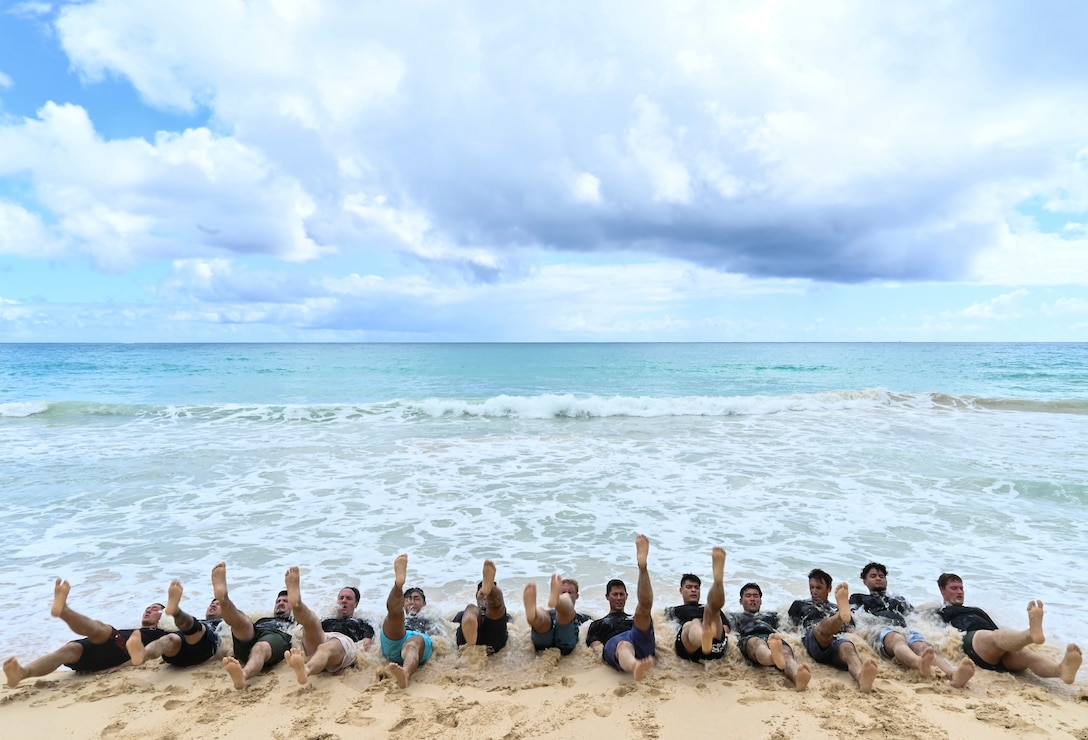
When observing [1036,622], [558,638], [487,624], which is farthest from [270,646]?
[1036,622]

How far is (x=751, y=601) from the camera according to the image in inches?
229

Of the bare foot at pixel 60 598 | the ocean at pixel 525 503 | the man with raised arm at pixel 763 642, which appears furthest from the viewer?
the ocean at pixel 525 503

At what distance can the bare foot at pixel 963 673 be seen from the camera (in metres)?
4.60

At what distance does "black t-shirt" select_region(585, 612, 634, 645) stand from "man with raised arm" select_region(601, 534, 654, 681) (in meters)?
0.25

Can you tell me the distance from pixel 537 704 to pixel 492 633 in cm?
87

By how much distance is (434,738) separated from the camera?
4.06 meters

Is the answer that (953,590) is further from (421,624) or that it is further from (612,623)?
(421,624)

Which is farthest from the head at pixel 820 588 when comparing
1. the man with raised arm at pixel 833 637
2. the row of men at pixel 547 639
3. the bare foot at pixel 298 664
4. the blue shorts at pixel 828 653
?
the bare foot at pixel 298 664

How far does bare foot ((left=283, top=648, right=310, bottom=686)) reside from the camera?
4.54m

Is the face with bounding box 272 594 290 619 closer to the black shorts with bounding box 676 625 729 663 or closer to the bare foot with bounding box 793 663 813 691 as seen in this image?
the black shorts with bounding box 676 625 729 663

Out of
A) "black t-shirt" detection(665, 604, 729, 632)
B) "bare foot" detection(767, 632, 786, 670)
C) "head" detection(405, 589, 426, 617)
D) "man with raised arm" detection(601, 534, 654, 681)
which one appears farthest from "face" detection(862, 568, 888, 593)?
"head" detection(405, 589, 426, 617)

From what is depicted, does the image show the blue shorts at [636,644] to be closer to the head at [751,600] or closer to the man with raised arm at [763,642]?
the man with raised arm at [763,642]

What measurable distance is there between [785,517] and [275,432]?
14.6 metres

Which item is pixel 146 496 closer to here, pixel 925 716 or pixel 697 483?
pixel 697 483
